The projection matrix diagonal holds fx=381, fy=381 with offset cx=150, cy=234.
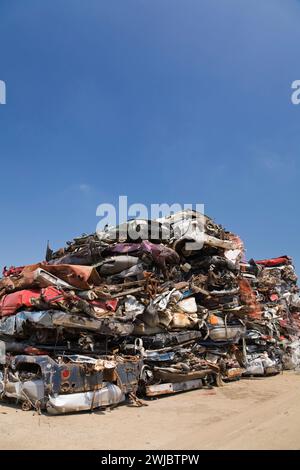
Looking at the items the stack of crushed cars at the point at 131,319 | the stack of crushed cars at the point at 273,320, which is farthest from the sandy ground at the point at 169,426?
the stack of crushed cars at the point at 273,320

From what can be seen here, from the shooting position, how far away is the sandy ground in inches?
195

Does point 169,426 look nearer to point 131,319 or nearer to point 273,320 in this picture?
point 131,319

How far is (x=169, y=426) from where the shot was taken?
20.0 feet

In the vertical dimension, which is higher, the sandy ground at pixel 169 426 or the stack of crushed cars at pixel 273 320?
the stack of crushed cars at pixel 273 320

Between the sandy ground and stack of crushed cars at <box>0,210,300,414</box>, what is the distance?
469 millimetres

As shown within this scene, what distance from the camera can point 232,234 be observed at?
44.5 ft

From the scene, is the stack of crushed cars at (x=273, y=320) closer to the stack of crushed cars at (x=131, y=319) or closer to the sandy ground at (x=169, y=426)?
the stack of crushed cars at (x=131, y=319)

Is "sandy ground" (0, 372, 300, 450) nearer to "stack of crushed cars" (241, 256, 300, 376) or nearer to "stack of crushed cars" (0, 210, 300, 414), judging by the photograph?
"stack of crushed cars" (0, 210, 300, 414)

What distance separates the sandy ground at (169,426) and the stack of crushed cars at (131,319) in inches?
18.5

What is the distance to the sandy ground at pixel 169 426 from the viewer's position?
4.96 m

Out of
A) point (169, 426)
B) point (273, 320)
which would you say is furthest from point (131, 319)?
point (273, 320)

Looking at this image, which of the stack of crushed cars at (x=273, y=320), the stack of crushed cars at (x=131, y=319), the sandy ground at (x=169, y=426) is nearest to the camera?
the sandy ground at (x=169, y=426)
